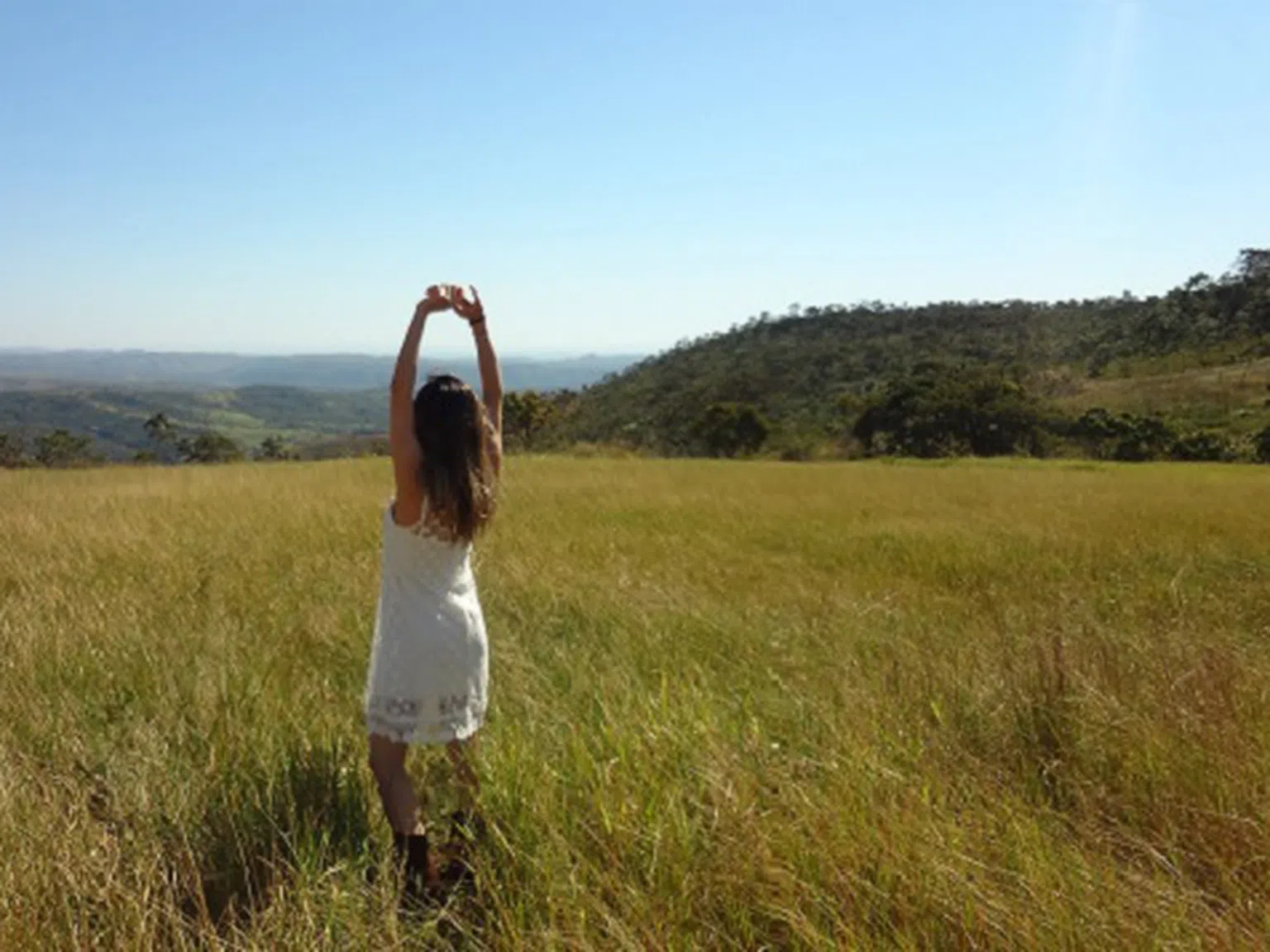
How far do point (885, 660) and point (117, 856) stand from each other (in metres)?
3.27

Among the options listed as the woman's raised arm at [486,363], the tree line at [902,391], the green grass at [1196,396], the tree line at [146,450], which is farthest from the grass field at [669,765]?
the tree line at [146,450]

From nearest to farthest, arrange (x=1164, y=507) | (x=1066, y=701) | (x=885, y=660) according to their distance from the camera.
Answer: (x=1066, y=701)
(x=885, y=660)
(x=1164, y=507)

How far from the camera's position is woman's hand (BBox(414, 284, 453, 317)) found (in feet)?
9.41

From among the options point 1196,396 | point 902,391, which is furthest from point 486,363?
point 1196,396

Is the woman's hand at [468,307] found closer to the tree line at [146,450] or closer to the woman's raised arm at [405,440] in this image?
the woman's raised arm at [405,440]

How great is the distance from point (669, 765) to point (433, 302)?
173cm

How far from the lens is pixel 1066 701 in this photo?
3.34m

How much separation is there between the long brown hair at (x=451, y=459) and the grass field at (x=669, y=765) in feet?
2.72

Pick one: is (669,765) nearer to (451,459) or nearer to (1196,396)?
(451,459)

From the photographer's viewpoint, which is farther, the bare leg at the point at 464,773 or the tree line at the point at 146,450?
the tree line at the point at 146,450

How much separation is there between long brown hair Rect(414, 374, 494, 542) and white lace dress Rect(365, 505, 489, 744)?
97mm

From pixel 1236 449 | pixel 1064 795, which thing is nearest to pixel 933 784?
pixel 1064 795

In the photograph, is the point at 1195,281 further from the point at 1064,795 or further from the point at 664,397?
the point at 1064,795

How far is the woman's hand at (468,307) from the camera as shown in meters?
2.96
